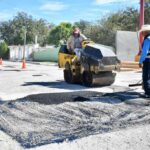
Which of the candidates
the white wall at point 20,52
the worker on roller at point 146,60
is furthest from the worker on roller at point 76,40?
the white wall at point 20,52

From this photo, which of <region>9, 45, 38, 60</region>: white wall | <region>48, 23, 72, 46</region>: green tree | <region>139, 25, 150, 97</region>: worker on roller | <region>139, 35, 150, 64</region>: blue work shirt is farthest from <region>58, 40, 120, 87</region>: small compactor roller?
<region>48, 23, 72, 46</region>: green tree

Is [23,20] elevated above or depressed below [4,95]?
above

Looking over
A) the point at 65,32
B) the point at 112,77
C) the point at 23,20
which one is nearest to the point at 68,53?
the point at 112,77

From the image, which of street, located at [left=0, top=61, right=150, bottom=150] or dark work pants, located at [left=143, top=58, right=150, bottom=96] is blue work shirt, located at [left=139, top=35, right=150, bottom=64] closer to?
dark work pants, located at [left=143, top=58, right=150, bottom=96]

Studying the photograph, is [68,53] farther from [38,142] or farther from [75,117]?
[38,142]

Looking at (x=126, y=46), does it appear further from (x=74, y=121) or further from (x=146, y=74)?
(x=74, y=121)

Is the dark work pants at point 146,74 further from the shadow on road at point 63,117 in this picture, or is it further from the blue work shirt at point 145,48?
the shadow on road at point 63,117

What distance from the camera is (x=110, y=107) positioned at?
955 centimetres

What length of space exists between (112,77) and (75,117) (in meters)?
7.14

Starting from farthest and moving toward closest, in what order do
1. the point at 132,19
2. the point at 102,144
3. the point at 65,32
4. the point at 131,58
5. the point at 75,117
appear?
1. the point at 65,32
2. the point at 132,19
3. the point at 131,58
4. the point at 75,117
5. the point at 102,144

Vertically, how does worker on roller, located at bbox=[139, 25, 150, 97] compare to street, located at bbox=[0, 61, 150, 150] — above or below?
above

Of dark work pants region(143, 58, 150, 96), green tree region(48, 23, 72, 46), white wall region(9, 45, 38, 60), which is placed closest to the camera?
dark work pants region(143, 58, 150, 96)

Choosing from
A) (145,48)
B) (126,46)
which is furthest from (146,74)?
(126,46)

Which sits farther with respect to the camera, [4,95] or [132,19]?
[132,19]
